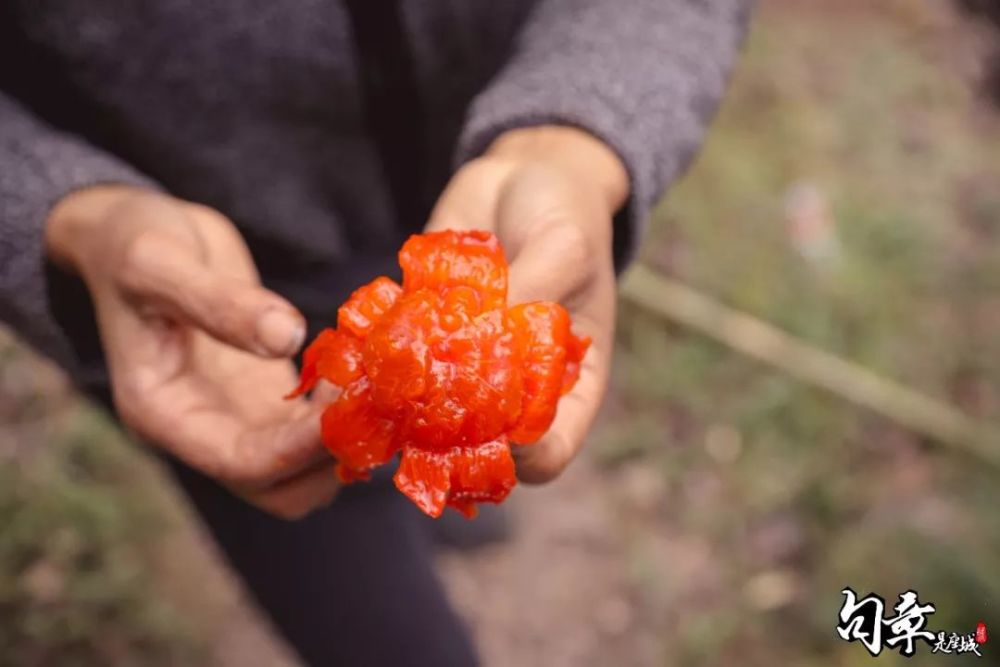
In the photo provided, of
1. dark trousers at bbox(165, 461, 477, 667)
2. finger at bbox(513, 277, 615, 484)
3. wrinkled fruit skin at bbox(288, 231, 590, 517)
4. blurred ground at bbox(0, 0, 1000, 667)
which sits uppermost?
wrinkled fruit skin at bbox(288, 231, 590, 517)

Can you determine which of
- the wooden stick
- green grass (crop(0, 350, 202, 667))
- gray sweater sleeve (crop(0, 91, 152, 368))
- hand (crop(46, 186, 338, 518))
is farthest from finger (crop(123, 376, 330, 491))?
the wooden stick

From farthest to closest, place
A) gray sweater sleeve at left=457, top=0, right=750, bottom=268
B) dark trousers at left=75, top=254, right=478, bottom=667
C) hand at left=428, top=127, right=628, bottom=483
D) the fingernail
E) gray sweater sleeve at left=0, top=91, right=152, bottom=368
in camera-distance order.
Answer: dark trousers at left=75, top=254, right=478, bottom=667 → gray sweater sleeve at left=457, top=0, right=750, bottom=268 → gray sweater sleeve at left=0, top=91, right=152, bottom=368 → hand at left=428, top=127, right=628, bottom=483 → the fingernail

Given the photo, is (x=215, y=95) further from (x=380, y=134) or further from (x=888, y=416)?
(x=888, y=416)

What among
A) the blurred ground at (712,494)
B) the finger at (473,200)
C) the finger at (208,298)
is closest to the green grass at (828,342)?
the blurred ground at (712,494)

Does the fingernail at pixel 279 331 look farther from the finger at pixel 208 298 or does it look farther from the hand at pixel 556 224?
the hand at pixel 556 224

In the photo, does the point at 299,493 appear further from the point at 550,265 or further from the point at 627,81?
the point at 627,81

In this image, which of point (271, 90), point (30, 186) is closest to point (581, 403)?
point (271, 90)

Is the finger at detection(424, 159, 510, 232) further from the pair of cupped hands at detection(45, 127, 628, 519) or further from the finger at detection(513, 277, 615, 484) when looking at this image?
the finger at detection(513, 277, 615, 484)
